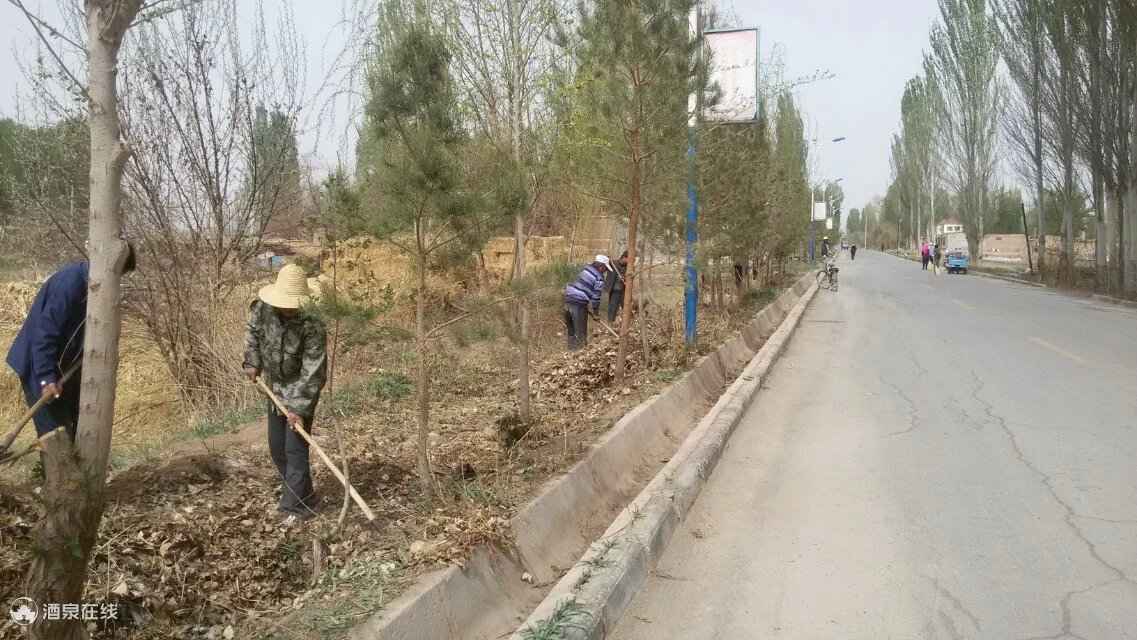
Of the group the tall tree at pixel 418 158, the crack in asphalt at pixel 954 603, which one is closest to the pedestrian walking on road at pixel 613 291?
the tall tree at pixel 418 158

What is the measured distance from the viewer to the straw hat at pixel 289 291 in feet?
14.3

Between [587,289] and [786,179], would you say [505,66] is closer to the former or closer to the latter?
[587,289]

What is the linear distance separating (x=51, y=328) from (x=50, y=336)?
0.14ft

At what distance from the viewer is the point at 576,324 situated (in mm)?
10867

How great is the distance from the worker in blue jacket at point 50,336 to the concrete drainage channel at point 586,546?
2205mm

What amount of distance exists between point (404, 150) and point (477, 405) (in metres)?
3.80

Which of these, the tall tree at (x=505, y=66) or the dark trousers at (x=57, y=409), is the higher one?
the tall tree at (x=505, y=66)

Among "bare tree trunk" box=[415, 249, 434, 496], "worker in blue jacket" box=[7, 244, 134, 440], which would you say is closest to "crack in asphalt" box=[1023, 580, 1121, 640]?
"bare tree trunk" box=[415, 249, 434, 496]

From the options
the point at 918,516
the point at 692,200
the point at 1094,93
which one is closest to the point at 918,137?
the point at 1094,93

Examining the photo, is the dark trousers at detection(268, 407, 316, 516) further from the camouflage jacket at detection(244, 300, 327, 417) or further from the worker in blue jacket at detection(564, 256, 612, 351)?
the worker in blue jacket at detection(564, 256, 612, 351)

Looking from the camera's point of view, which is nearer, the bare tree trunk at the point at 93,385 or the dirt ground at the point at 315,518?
the bare tree trunk at the point at 93,385

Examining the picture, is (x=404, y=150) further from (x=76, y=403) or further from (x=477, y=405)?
(x=477, y=405)

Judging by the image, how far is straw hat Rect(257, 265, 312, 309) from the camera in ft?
14.3

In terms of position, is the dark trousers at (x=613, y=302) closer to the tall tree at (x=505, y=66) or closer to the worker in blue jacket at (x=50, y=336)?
the tall tree at (x=505, y=66)
